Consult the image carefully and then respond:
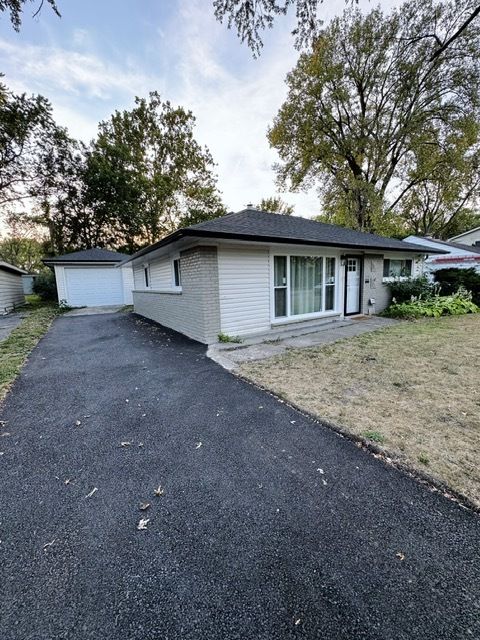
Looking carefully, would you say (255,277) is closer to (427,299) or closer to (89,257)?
(427,299)

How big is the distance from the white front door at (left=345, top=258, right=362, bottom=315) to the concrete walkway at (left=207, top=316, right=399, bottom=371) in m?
1.23

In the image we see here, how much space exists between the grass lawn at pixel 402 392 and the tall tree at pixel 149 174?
21.7 metres

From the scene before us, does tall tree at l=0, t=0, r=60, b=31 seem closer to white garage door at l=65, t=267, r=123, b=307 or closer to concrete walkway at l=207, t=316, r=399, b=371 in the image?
concrete walkway at l=207, t=316, r=399, b=371

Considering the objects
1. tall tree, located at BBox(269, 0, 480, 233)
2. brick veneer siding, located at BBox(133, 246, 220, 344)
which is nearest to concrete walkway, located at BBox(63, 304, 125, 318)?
brick veneer siding, located at BBox(133, 246, 220, 344)

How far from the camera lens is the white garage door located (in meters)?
15.6

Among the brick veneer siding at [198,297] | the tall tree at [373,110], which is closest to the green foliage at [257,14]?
the brick veneer siding at [198,297]

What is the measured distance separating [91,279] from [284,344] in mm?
13991

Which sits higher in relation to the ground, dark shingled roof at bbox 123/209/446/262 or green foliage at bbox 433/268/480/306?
dark shingled roof at bbox 123/209/446/262

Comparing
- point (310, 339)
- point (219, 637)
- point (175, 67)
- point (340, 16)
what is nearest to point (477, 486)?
point (219, 637)

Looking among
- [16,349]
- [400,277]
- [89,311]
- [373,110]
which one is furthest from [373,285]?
[89,311]

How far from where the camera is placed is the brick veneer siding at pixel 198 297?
6.45m

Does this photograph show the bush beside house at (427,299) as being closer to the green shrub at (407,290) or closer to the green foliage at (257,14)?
the green shrub at (407,290)

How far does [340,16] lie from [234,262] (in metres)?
17.2

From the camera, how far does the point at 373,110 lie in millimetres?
15977
